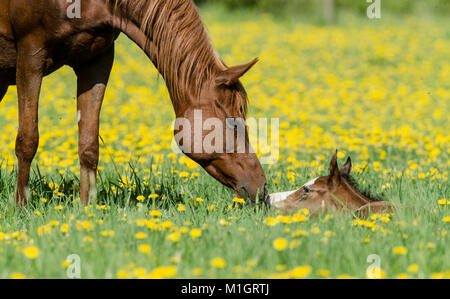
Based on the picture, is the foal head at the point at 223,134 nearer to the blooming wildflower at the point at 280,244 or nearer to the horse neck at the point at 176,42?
the horse neck at the point at 176,42

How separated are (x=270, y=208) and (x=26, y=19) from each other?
2.03 m

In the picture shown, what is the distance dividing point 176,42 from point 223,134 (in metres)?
0.67

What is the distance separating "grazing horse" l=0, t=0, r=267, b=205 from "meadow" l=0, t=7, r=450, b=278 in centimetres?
32

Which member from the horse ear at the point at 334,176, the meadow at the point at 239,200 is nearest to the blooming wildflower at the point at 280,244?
the meadow at the point at 239,200

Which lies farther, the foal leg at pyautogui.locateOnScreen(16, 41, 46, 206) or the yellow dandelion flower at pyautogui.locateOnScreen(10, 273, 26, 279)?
the foal leg at pyautogui.locateOnScreen(16, 41, 46, 206)

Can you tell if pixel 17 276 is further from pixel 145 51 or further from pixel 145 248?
pixel 145 51

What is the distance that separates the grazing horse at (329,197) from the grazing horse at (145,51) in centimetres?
26

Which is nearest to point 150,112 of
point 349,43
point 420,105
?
point 420,105

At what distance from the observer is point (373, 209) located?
3963 mm

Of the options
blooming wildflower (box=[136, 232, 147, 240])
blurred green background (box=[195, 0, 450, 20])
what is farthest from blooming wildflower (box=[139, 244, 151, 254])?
blurred green background (box=[195, 0, 450, 20])

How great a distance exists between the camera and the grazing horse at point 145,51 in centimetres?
395

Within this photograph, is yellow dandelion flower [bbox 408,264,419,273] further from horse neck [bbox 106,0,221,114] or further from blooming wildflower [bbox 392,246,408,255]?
horse neck [bbox 106,0,221,114]

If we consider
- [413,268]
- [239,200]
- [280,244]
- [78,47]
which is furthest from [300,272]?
[78,47]

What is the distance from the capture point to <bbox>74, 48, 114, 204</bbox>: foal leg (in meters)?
4.51
